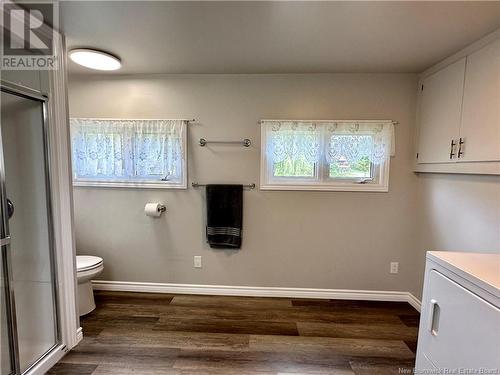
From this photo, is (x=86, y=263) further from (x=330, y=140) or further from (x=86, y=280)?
(x=330, y=140)

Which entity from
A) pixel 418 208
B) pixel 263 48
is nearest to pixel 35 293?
pixel 263 48

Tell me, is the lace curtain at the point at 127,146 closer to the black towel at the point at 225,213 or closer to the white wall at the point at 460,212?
the black towel at the point at 225,213

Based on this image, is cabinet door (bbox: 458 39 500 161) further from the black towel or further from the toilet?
the toilet

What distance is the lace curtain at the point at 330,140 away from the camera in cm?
241

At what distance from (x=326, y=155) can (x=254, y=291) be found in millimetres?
1533

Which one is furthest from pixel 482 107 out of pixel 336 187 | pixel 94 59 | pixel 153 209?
pixel 94 59

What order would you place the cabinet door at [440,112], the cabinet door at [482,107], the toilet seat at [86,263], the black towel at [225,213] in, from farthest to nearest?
the black towel at [225,213], the toilet seat at [86,263], the cabinet door at [440,112], the cabinet door at [482,107]

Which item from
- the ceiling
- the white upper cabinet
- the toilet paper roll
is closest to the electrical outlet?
the white upper cabinet

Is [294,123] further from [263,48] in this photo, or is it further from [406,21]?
[406,21]

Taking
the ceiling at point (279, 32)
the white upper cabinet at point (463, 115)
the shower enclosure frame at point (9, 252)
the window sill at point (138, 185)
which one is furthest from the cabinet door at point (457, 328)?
the shower enclosure frame at point (9, 252)

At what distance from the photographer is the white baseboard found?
102 inches

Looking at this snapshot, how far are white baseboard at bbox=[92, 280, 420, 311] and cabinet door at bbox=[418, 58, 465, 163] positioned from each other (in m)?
1.36

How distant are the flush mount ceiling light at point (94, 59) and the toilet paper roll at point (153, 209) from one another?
1.24 meters

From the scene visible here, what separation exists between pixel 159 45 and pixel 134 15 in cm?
38
